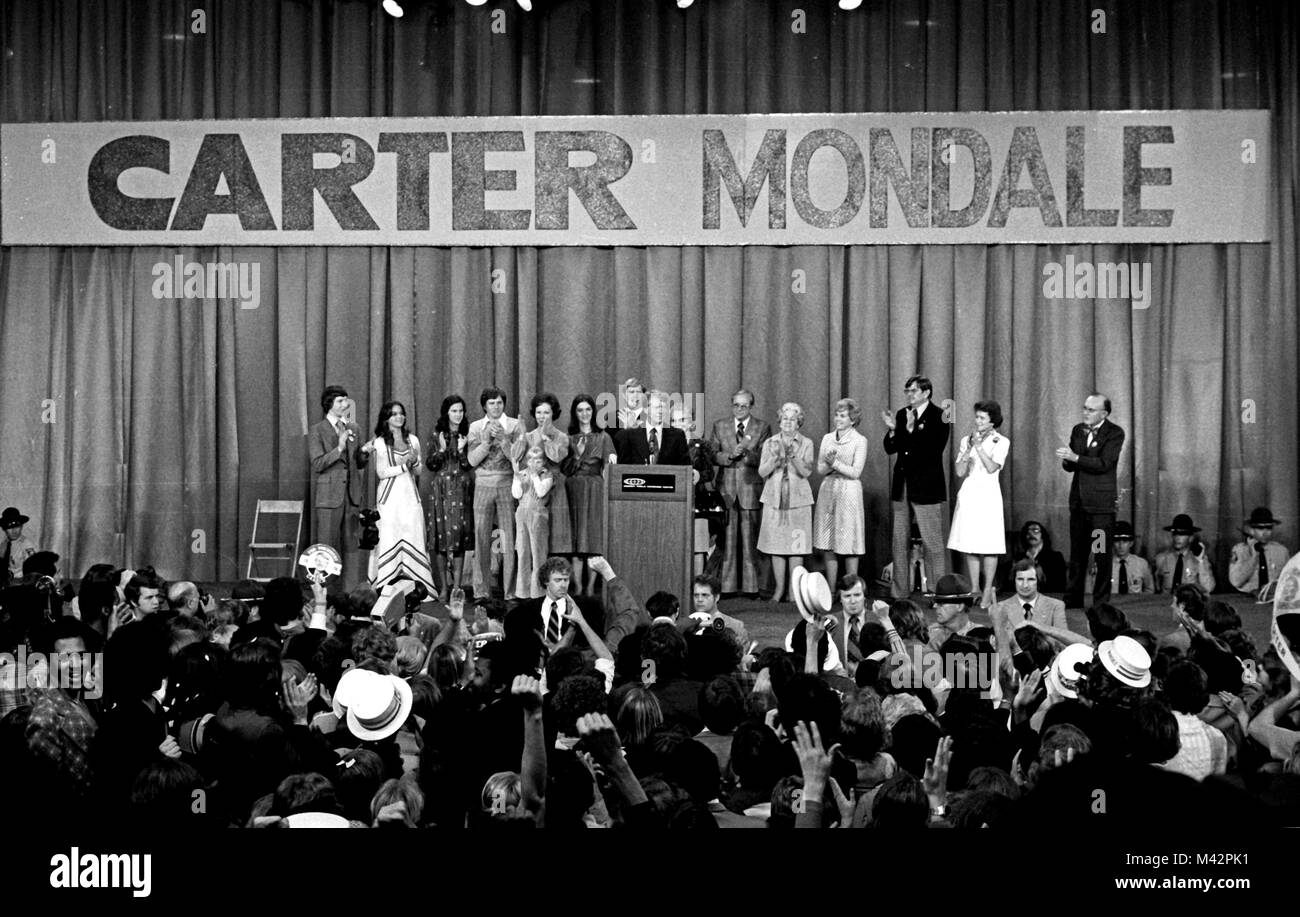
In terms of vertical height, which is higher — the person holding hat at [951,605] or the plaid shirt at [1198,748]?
the person holding hat at [951,605]

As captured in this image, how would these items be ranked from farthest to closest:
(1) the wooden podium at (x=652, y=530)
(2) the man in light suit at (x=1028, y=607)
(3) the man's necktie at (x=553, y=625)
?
(1) the wooden podium at (x=652, y=530), (2) the man in light suit at (x=1028, y=607), (3) the man's necktie at (x=553, y=625)

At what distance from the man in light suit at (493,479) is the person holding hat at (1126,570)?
3.81 metres

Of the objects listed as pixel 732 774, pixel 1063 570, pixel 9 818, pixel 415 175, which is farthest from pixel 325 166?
pixel 9 818

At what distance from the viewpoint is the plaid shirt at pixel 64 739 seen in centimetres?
373

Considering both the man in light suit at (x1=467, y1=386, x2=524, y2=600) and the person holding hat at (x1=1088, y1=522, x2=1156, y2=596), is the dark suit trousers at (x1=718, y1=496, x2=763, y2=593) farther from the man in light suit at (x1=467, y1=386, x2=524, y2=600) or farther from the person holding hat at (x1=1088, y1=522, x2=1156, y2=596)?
the person holding hat at (x1=1088, y1=522, x2=1156, y2=596)

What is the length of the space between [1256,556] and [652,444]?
4.15 metres

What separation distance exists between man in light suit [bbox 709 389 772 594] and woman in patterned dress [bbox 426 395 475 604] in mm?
1635

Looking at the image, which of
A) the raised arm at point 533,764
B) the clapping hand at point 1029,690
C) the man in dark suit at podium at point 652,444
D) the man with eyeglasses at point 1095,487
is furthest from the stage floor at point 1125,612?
the raised arm at point 533,764

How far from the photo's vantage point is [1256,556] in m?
10.3

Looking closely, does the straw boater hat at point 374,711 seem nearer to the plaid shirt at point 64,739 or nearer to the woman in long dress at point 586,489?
the plaid shirt at point 64,739

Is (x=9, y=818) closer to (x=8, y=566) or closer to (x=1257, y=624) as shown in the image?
(x=8, y=566)

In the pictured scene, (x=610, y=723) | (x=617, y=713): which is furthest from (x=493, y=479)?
(x=610, y=723)

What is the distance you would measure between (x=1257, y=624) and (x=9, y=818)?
811cm

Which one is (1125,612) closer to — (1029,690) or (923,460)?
(923,460)
